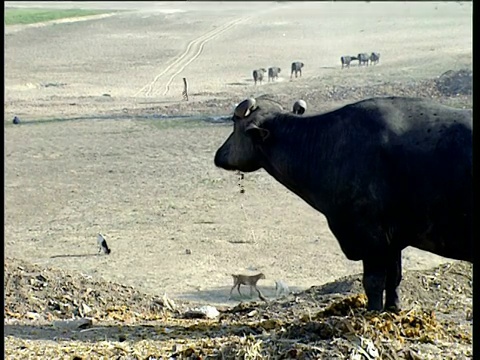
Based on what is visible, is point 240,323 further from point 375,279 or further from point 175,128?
point 175,128

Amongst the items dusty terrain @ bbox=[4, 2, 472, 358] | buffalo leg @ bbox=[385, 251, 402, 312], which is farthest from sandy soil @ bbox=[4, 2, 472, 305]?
buffalo leg @ bbox=[385, 251, 402, 312]

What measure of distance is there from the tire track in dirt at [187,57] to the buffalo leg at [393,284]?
13856mm

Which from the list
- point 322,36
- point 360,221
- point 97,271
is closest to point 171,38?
point 322,36

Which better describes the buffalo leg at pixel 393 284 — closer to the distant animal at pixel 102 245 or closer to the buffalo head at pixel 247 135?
the buffalo head at pixel 247 135

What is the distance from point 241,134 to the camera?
438 inches

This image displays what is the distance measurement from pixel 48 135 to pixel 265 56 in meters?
6.48

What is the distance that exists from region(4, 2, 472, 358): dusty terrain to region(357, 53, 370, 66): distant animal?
283 millimetres

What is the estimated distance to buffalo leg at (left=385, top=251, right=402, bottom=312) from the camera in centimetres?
1049

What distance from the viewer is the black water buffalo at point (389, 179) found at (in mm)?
9570

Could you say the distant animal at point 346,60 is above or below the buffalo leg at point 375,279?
above

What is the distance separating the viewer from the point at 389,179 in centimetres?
973

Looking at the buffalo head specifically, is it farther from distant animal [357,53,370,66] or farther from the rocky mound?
distant animal [357,53,370,66]

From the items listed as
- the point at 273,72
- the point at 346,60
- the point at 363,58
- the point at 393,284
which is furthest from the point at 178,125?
the point at 393,284

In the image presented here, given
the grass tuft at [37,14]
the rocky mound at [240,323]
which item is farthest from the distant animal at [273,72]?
the rocky mound at [240,323]
